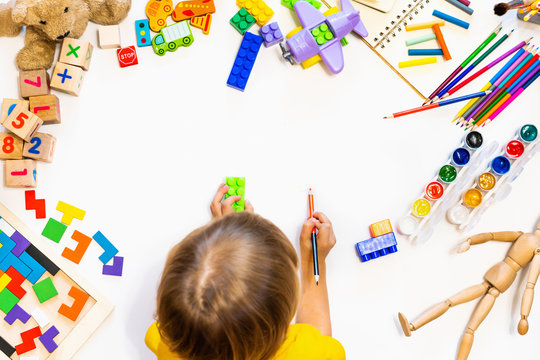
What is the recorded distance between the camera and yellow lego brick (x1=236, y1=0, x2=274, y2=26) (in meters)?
0.96

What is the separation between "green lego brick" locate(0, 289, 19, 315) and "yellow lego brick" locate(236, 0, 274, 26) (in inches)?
29.9

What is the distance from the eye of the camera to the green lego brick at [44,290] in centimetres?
89

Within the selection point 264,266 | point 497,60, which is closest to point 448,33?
point 497,60

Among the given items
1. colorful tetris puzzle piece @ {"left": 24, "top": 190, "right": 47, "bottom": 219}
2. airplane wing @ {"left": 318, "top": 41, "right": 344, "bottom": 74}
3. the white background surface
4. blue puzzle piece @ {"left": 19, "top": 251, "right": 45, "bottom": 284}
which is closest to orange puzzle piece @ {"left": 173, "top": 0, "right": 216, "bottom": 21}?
the white background surface

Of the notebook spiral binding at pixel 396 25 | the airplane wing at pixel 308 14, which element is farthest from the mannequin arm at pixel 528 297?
the airplane wing at pixel 308 14

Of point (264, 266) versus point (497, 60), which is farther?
point (497, 60)

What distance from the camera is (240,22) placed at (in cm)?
96

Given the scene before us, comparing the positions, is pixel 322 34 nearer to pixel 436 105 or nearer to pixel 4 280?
pixel 436 105

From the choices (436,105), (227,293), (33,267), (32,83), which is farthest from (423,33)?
(33,267)

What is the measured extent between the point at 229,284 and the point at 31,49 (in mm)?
696

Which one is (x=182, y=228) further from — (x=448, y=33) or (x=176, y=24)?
(x=448, y=33)

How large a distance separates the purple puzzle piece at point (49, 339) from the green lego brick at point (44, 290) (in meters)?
0.06

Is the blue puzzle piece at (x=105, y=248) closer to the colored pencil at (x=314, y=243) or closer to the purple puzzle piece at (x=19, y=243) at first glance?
the purple puzzle piece at (x=19, y=243)

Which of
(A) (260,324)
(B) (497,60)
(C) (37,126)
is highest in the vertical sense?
(B) (497,60)
